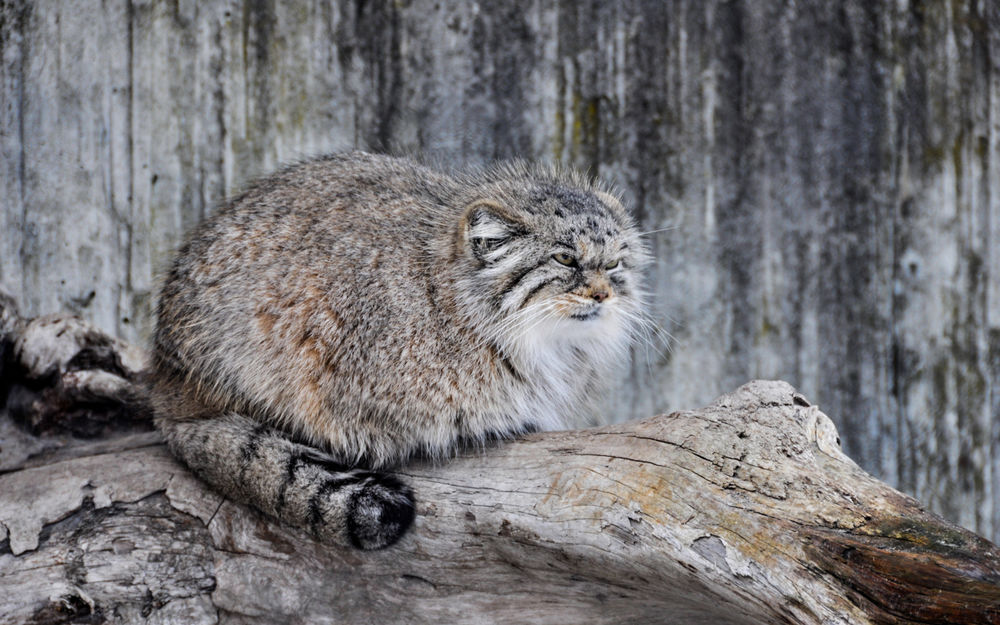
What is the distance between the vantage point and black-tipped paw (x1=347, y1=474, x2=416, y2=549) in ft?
10.7

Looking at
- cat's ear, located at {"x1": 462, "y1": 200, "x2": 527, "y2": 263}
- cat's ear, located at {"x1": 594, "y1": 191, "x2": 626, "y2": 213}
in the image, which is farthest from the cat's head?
cat's ear, located at {"x1": 594, "y1": 191, "x2": 626, "y2": 213}

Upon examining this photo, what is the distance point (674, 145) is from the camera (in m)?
5.92

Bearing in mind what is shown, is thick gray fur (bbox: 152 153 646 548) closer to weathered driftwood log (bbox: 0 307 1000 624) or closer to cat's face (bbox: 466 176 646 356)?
cat's face (bbox: 466 176 646 356)

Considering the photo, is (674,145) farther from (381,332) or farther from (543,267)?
(381,332)

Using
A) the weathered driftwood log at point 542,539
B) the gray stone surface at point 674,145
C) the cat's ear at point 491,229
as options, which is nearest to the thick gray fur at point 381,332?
the cat's ear at point 491,229

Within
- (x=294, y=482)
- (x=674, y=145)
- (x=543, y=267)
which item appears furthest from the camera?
(x=674, y=145)

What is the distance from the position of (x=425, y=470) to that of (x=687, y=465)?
1130 millimetres

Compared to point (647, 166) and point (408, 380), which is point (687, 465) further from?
point (647, 166)

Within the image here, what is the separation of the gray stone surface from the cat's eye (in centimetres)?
230

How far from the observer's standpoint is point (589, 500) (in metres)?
3.13

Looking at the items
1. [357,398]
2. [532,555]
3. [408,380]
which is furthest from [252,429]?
[532,555]

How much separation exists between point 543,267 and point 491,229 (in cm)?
27

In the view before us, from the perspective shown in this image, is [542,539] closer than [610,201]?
Yes

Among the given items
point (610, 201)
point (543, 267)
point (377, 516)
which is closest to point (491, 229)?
point (543, 267)
